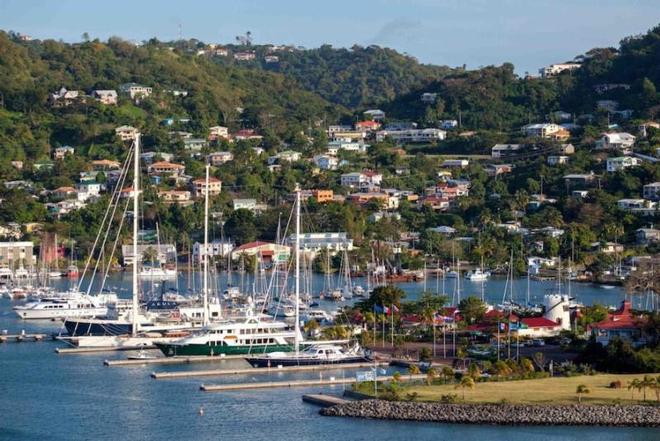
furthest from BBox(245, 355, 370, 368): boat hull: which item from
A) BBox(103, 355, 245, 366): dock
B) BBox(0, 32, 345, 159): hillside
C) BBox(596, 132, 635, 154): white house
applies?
BBox(0, 32, 345, 159): hillside

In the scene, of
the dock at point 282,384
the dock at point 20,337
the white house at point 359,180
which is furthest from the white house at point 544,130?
the dock at point 282,384

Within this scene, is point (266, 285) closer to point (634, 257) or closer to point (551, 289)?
point (551, 289)

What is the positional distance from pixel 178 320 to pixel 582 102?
57.9 metres

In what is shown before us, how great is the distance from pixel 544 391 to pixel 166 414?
756 centimetres

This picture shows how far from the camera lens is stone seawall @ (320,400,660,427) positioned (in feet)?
98.4

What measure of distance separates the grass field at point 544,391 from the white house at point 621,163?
46.5 metres

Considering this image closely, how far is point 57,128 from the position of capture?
92.9 m

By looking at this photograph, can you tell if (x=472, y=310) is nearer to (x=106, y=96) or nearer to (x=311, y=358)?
(x=311, y=358)

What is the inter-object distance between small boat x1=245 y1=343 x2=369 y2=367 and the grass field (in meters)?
4.39

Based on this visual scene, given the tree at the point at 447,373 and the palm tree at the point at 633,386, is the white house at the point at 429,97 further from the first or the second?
the palm tree at the point at 633,386

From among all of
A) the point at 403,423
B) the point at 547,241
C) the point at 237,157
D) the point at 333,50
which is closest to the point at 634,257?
the point at 547,241

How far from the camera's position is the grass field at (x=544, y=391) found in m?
31.1

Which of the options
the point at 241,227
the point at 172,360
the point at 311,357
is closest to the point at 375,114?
the point at 241,227

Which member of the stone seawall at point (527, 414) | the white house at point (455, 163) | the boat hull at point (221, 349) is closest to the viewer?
the stone seawall at point (527, 414)
